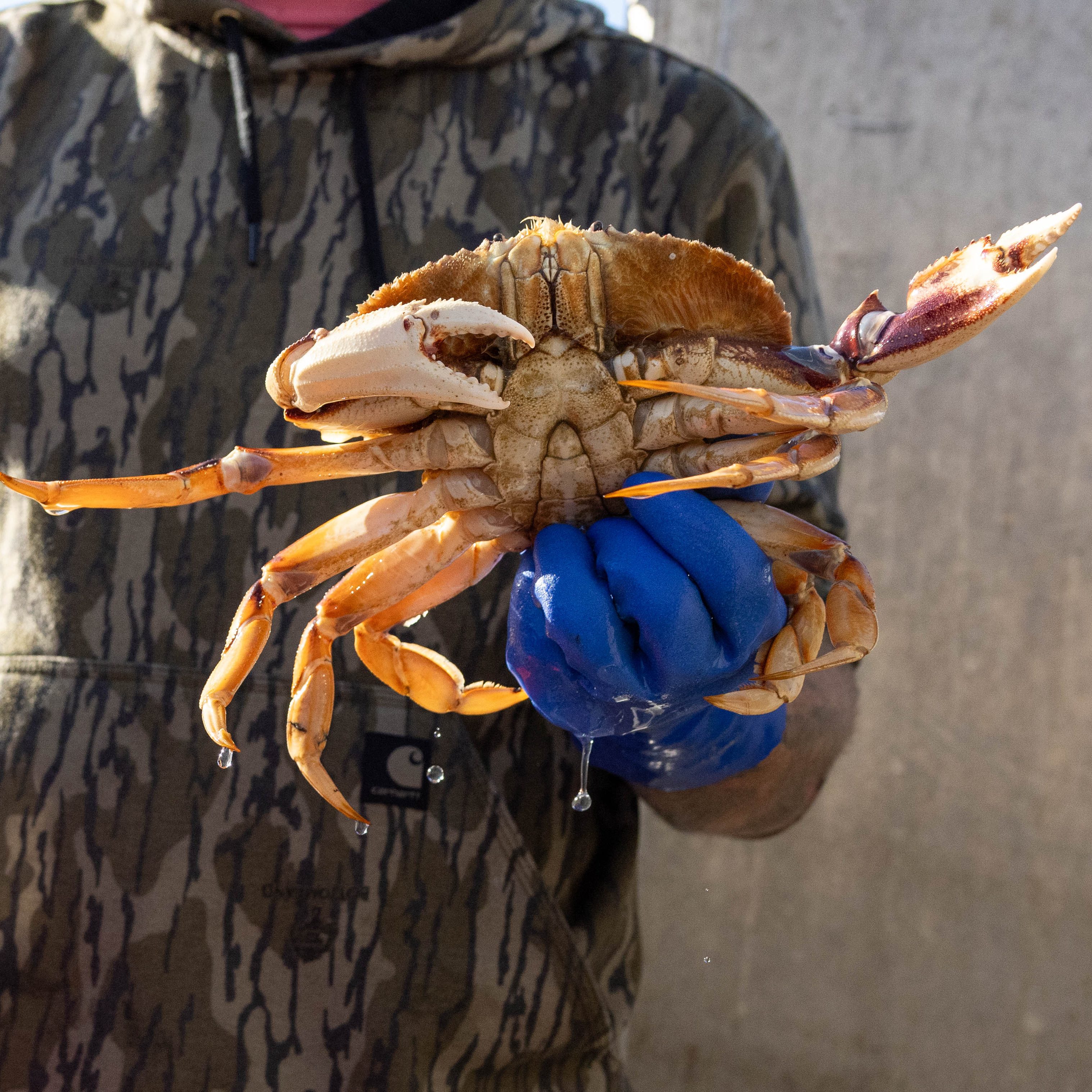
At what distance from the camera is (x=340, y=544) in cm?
125

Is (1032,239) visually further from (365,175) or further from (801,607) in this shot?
(365,175)

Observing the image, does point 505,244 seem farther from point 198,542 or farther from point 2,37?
point 2,37

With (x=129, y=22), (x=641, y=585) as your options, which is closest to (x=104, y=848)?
(x=641, y=585)

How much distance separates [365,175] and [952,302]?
932 mm

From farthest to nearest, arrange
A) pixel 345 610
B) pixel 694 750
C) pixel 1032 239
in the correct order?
pixel 694 750 → pixel 345 610 → pixel 1032 239

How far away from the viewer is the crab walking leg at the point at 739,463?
1084mm

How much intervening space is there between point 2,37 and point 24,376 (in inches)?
25.4

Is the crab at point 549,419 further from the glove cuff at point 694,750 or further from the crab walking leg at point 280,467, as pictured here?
the glove cuff at point 694,750

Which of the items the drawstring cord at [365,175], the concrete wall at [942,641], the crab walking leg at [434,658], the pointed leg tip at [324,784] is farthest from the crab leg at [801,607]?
the concrete wall at [942,641]

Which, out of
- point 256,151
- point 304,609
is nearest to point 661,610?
point 304,609

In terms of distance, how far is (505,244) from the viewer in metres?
1.17

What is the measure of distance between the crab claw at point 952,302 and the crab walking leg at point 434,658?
466mm

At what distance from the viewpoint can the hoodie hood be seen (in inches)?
64.1

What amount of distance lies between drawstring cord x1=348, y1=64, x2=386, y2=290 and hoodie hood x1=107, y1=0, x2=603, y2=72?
0.04 meters
